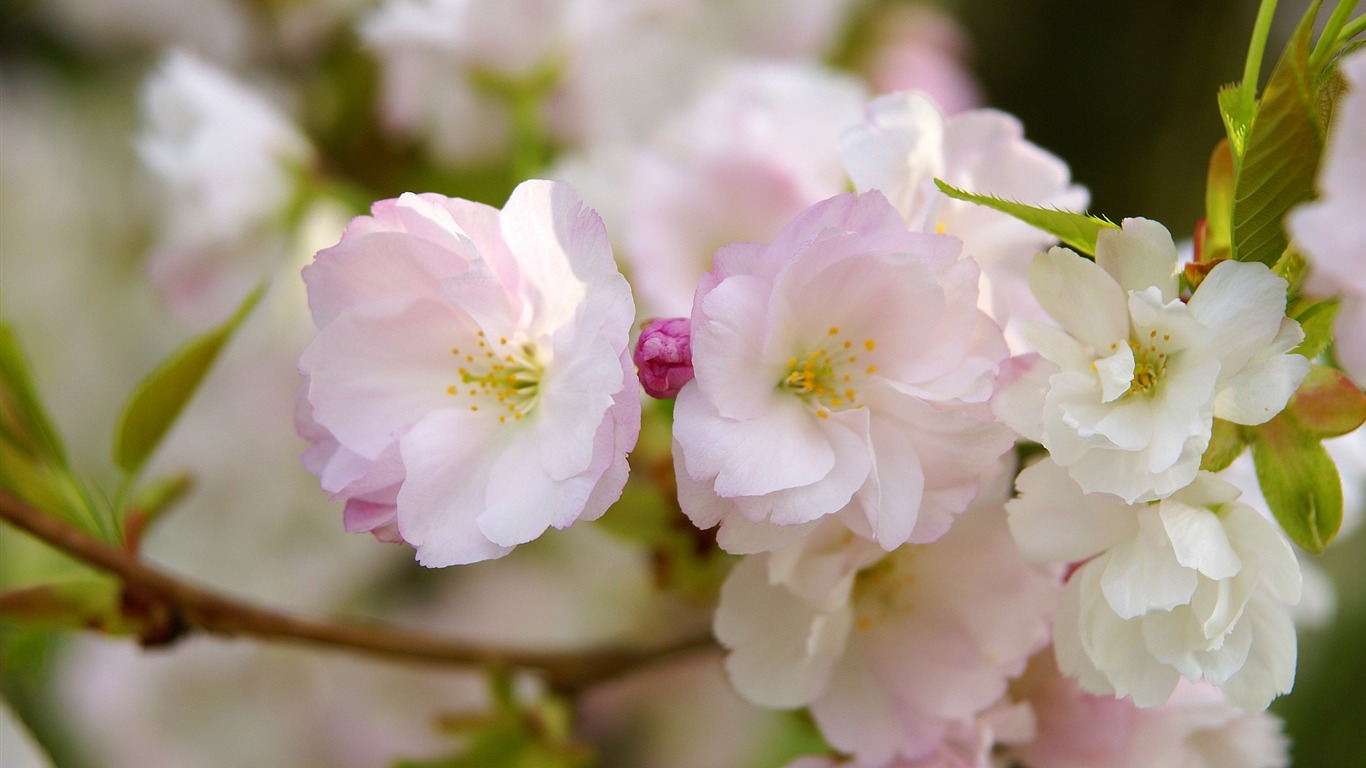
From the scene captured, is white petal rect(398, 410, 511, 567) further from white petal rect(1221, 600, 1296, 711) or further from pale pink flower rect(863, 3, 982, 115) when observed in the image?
pale pink flower rect(863, 3, 982, 115)

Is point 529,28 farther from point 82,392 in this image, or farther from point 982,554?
point 82,392

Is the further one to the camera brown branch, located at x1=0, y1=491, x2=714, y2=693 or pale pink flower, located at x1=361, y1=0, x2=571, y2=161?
pale pink flower, located at x1=361, y1=0, x2=571, y2=161

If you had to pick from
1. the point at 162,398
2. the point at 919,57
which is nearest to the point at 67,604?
the point at 162,398

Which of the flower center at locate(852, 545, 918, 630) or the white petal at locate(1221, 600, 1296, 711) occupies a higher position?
the white petal at locate(1221, 600, 1296, 711)

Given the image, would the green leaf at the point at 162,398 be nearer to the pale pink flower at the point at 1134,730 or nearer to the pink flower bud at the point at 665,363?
the pink flower bud at the point at 665,363

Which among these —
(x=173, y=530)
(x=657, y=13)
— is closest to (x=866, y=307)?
(x=657, y=13)

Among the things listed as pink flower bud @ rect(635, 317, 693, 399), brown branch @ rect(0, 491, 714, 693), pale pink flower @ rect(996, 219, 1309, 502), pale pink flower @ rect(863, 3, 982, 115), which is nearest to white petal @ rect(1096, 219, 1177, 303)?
pale pink flower @ rect(996, 219, 1309, 502)
